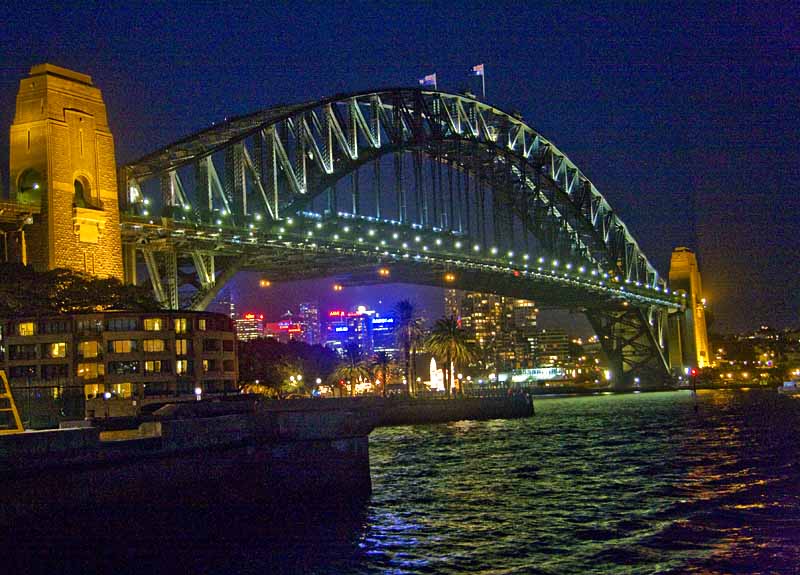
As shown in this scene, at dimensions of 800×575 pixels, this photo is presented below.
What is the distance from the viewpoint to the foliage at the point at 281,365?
353 feet

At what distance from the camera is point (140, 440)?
2862 centimetres

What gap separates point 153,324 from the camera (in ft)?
209

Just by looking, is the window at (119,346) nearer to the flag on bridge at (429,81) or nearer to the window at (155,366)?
the window at (155,366)

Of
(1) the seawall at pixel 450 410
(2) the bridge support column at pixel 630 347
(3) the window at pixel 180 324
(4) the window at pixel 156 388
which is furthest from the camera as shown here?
(2) the bridge support column at pixel 630 347

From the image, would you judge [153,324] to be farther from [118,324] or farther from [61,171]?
[61,171]

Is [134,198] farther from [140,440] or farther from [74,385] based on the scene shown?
[140,440]

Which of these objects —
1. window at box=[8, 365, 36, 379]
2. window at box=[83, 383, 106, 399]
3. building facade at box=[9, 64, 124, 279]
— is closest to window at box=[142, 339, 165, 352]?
window at box=[83, 383, 106, 399]

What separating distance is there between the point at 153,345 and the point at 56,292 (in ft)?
25.2

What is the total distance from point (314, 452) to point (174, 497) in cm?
494

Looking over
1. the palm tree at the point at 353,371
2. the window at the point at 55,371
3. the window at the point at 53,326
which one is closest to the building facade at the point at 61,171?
the window at the point at 53,326

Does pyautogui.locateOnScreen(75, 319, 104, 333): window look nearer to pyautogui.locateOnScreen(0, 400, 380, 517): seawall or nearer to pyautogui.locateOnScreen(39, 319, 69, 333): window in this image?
pyautogui.locateOnScreen(39, 319, 69, 333): window

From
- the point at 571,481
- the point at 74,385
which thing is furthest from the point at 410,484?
the point at 74,385

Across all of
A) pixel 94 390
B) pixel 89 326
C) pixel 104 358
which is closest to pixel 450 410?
pixel 104 358

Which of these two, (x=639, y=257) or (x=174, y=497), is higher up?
(x=639, y=257)
